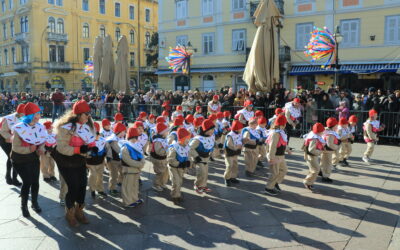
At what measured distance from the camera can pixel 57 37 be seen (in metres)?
44.7

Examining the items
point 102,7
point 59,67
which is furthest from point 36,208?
point 102,7

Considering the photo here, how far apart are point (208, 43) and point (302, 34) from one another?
758 centimetres

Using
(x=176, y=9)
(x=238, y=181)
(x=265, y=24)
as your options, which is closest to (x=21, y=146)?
(x=238, y=181)

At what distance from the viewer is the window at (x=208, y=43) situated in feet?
89.7

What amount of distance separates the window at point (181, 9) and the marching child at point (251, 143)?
899 inches

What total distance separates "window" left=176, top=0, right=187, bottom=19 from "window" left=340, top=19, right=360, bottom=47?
12.6 meters

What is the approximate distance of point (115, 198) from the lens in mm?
6359

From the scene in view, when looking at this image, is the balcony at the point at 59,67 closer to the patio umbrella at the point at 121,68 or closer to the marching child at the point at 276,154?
the patio umbrella at the point at 121,68

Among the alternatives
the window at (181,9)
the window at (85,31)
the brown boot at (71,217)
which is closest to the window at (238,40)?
the window at (181,9)

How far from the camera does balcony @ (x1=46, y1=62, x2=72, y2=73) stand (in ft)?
145

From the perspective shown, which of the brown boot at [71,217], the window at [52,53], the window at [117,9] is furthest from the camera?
the window at [117,9]

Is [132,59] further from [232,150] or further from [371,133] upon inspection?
[232,150]

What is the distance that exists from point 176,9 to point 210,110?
19.8m

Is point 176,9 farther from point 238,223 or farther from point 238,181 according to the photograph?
point 238,223
